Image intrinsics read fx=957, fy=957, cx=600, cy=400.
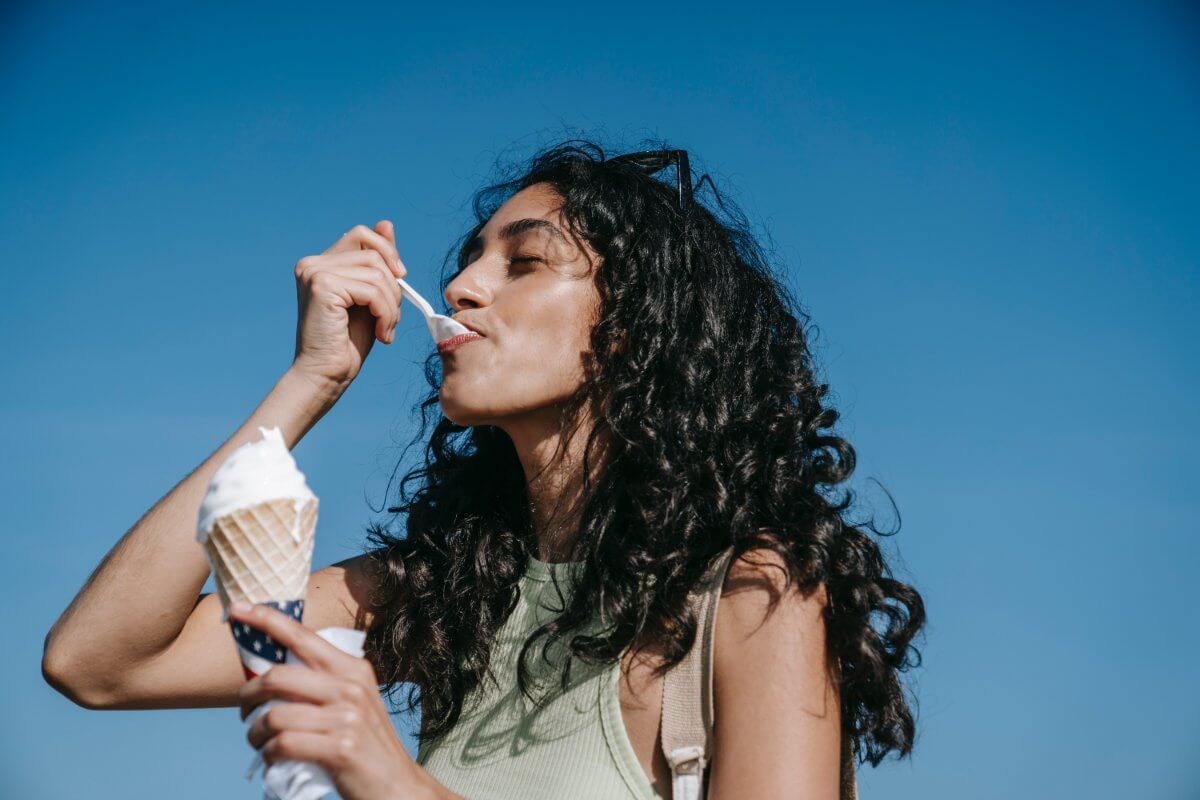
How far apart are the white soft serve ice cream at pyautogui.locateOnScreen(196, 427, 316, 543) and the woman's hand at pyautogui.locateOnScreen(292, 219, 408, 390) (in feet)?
3.49

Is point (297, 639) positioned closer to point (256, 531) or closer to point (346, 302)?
point (256, 531)

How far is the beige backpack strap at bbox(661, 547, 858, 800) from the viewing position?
244 centimetres

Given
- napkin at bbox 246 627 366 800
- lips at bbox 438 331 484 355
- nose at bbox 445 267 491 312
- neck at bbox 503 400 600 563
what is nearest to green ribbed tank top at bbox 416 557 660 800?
neck at bbox 503 400 600 563

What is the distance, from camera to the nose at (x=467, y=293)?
3182mm

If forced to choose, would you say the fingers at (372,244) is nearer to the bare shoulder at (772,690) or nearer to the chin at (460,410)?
the chin at (460,410)

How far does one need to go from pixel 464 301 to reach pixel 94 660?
1.54 m

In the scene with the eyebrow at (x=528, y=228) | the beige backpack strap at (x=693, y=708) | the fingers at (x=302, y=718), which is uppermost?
the eyebrow at (x=528, y=228)

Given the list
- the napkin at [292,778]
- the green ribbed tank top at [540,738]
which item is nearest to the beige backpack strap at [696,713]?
the green ribbed tank top at [540,738]

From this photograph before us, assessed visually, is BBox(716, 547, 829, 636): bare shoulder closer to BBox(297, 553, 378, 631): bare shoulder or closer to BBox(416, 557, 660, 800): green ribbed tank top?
BBox(416, 557, 660, 800): green ribbed tank top

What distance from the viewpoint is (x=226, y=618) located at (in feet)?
6.01

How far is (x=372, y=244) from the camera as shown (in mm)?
3195

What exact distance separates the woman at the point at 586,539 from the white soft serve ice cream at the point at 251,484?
0.81 meters

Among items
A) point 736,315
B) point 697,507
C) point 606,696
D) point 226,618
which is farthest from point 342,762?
point 736,315

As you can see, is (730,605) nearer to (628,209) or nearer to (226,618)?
(226,618)
